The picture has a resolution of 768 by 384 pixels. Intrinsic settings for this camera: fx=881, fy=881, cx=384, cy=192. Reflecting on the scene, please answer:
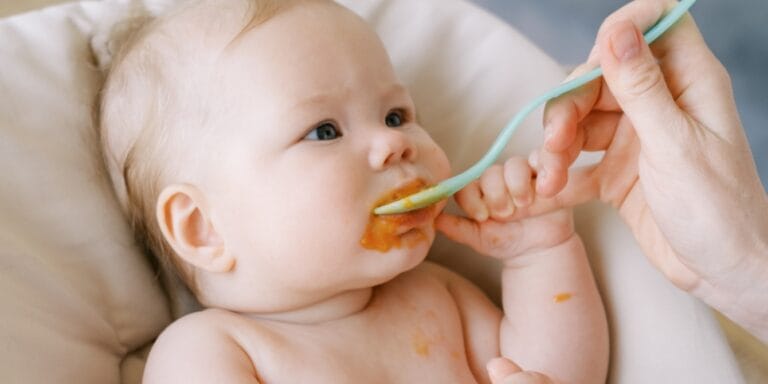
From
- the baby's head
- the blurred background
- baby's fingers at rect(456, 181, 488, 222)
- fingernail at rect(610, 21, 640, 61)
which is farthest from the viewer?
the blurred background

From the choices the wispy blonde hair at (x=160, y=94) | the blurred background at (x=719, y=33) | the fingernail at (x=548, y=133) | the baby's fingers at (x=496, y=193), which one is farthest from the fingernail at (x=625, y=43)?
the blurred background at (x=719, y=33)

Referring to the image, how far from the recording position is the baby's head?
0.80 m

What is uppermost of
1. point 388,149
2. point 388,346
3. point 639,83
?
point 639,83

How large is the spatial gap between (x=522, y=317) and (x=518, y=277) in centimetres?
4

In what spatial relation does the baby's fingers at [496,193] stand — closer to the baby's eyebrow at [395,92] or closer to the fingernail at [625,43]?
the baby's eyebrow at [395,92]

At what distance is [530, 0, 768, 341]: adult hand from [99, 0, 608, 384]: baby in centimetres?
9

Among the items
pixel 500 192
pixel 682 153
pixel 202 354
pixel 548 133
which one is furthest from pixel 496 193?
pixel 202 354

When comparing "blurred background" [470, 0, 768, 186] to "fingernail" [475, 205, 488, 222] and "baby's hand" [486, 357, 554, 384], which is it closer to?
"fingernail" [475, 205, 488, 222]

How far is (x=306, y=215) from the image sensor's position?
793 mm

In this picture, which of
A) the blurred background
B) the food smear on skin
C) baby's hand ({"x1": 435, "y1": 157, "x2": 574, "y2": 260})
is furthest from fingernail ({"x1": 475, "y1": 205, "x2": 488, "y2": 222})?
the blurred background

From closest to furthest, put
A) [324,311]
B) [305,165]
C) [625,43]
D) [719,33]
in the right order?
[625,43] → [305,165] → [324,311] → [719,33]

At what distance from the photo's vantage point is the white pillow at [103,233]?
850 mm

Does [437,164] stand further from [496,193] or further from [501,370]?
[501,370]

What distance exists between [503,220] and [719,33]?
3.26 ft
